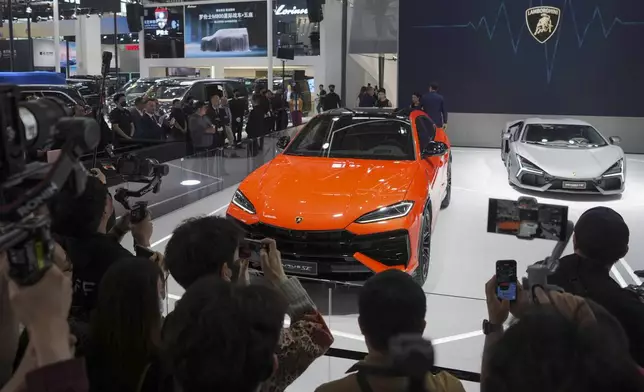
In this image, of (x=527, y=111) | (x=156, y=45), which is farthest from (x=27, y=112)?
(x=156, y=45)

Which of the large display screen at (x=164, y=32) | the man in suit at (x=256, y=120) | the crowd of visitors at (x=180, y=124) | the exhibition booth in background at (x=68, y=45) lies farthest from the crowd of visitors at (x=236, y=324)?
the large display screen at (x=164, y=32)

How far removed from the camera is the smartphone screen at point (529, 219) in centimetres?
247

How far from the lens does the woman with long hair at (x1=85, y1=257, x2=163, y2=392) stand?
65.4 inches

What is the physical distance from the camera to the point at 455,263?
6.01 metres

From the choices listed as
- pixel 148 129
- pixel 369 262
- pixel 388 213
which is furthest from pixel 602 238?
pixel 148 129

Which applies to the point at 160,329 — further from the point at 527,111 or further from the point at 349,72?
the point at 349,72

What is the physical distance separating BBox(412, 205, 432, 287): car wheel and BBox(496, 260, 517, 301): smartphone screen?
9.25 feet

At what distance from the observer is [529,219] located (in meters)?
2.51

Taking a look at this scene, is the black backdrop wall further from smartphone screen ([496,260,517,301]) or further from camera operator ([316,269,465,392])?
camera operator ([316,269,465,392])

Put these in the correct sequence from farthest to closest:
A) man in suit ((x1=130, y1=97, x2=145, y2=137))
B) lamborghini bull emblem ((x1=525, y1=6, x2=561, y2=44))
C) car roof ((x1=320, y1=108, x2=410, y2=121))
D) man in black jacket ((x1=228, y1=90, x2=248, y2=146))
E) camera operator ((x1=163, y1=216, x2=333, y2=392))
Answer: lamborghini bull emblem ((x1=525, y1=6, x2=561, y2=44)) < man in black jacket ((x1=228, y1=90, x2=248, y2=146)) < man in suit ((x1=130, y1=97, x2=145, y2=137)) < car roof ((x1=320, y1=108, x2=410, y2=121)) < camera operator ((x1=163, y1=216, x2=333, y2=392))

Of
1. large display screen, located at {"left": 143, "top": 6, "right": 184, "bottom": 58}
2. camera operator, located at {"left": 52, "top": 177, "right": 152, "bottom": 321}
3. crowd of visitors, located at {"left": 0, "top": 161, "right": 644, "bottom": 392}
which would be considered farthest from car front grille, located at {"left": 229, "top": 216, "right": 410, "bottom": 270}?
large display screen, located at {"left": 143, "top": 6, "right": 184, "bottom": 58}

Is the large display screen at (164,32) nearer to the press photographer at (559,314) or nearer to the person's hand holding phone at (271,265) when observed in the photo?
the person's hand holding phone at (271,265)

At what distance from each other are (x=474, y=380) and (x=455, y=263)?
2.90 m

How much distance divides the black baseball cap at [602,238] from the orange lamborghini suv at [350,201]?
2.16 metres
